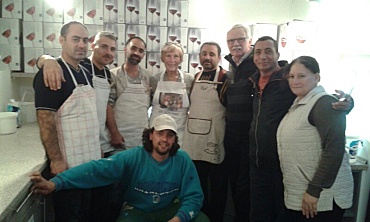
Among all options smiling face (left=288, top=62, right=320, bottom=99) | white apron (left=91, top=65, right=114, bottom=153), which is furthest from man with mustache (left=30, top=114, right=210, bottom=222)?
smiling face (left=288, top=62, right=320, bottom=99)

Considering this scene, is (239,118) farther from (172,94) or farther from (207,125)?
(172,94)

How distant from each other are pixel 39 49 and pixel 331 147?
2.07 meters

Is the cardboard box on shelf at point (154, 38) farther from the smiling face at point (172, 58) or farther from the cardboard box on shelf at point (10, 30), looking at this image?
the cardboard box on shelf at point (10, 30)

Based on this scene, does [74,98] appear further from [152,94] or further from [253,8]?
[253,8]

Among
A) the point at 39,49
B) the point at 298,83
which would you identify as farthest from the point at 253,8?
the point at 39,49

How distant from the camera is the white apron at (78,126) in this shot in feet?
4.38

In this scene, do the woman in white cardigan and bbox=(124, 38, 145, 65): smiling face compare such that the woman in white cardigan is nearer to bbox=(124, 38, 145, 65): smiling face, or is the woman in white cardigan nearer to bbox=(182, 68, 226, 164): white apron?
bbox=(182, 68, 226, 164): white apron

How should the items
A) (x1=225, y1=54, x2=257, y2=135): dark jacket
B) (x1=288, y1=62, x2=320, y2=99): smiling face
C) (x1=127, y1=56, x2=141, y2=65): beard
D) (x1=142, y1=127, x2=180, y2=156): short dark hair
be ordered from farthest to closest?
(x1=127, y1=56, x2=141, y2=65): beard → (x1=225, y1=54, x2=257, y2=135): dark jacket → (x1=142, y1=127, x2=180, y2=156): short dark hair → (x1=288, y1=62, x2=320, y2=99): smiling face

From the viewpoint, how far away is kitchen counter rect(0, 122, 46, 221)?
1.11 m

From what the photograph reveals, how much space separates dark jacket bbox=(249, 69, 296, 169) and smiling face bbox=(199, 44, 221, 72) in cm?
48

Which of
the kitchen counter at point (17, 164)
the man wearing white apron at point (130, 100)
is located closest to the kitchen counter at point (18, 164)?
the kitchen counter at point (17, 164)

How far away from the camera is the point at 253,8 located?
9.01ft

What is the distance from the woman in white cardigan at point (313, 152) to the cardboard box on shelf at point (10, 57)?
6.44ft

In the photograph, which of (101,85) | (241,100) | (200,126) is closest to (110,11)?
(101,85)
